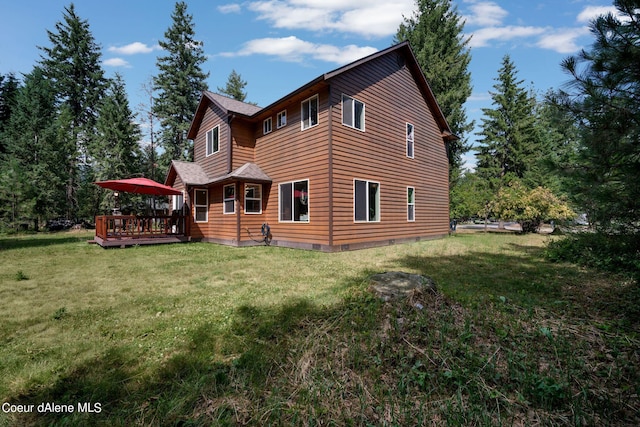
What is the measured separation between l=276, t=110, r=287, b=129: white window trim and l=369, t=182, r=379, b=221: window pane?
4.58 metres

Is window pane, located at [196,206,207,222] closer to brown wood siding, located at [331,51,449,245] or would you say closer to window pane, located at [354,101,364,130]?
brown wood siding, located at [331,51,449,245]

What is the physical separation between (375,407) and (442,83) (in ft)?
89.8

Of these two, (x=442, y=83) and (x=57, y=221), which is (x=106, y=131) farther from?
(x=442, y=83)

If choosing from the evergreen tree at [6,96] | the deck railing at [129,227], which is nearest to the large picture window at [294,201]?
the deck railing at [129,227]

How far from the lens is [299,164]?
10781 millimetres

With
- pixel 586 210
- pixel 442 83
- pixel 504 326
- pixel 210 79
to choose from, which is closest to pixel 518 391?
pixel 504 326

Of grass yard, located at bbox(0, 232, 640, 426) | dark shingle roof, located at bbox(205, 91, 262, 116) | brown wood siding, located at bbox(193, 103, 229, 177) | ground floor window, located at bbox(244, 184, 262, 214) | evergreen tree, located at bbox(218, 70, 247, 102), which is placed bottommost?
grass yard, located at bbox(0, 232, 640, 426)

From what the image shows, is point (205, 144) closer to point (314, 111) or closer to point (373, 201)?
point (314, 111)

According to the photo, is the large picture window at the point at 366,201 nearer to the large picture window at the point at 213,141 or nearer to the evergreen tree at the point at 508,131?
the large picture window at the point at 213,141

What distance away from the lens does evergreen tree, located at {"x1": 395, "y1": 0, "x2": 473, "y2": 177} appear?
23.5m

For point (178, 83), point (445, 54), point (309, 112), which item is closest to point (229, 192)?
point (309, 112)

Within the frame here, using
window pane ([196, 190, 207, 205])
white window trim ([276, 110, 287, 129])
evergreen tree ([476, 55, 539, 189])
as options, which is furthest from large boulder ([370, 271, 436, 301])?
evergreen tree ([476, 55, 539, 189])

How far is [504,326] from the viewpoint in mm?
3012

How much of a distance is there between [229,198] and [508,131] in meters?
32.5
